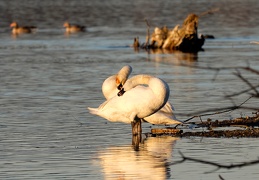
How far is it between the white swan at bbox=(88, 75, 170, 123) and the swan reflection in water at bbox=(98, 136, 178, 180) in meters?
0.43

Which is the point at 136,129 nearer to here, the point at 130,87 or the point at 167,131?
the point at 167,131

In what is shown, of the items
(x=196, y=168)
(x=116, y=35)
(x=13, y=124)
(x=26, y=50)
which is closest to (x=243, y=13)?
(x=116, y=35)

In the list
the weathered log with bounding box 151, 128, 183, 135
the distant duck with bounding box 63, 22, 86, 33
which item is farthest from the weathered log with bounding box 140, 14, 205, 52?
the weathered log with bounding box 151, 128, 183, 135

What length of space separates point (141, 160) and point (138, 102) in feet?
5.04

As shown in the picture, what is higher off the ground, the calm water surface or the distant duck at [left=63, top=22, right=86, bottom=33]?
the calm water surface

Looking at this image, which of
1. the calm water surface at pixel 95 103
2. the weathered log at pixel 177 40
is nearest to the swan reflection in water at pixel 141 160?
the calm water surface at pixel 95 103

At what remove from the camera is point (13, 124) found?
14.2m

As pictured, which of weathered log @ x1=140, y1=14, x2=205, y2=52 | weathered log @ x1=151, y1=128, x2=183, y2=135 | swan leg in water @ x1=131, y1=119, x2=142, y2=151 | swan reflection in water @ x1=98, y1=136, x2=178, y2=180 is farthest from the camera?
weathered log @ x1=140, y1=14, x2=205, y2=52

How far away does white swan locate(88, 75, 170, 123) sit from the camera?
39.5ft

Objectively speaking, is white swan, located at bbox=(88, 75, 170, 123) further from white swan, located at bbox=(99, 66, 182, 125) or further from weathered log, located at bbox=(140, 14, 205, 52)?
weathered log, located at bbox=(140, 14, 205, 52)

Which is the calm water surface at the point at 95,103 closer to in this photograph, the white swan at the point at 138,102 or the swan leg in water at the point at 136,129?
the swan leg in water at the point at 136,129

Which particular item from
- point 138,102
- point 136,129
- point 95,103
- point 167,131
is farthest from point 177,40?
point 138,102

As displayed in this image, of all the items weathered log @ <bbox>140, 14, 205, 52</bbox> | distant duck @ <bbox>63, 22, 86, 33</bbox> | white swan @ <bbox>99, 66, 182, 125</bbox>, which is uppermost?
white swan @ <bbox>99, 66, 182, 125</bbox>

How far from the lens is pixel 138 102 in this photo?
12.2 m
